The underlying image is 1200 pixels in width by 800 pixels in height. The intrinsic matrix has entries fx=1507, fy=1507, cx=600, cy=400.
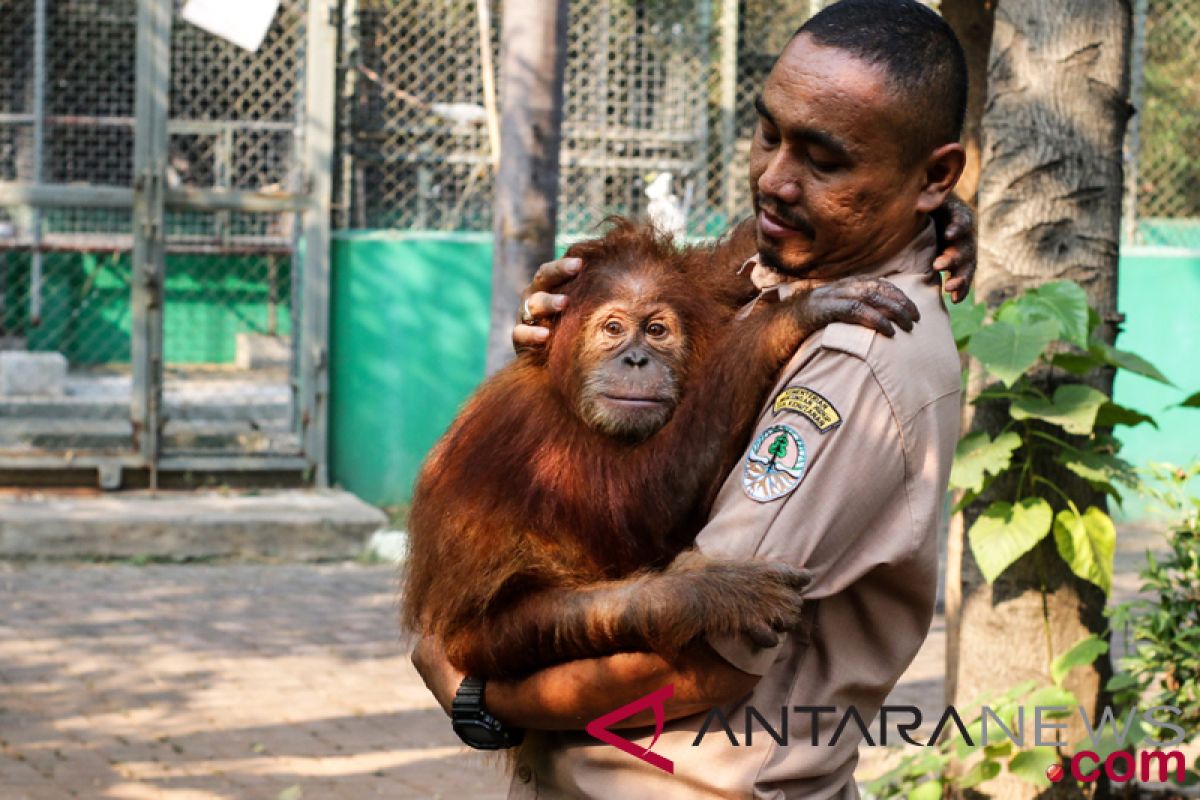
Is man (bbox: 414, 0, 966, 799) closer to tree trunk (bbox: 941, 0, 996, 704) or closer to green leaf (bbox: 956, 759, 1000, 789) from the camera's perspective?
green leaf (bbox: 956, 759, 1000, 789)

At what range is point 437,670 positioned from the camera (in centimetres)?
283

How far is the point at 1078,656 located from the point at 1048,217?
1.38 m

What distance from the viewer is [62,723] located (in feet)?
20.4

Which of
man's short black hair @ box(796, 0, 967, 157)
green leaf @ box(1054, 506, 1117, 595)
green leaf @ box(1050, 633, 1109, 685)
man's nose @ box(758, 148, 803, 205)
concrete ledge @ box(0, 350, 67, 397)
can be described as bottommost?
concrete ledge @ box(0, 350, 67, 397)

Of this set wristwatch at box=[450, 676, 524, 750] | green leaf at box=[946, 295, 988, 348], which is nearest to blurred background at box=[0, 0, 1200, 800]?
green leaf at box=[946, 295, 988, 348]

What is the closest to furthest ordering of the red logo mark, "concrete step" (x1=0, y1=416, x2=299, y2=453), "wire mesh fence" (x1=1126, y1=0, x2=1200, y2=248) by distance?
1. the red logo mark
2. "concrete step" (x1=0, y1=416, x2=299, y2=453)
3. "wire mesh fence" (x1=1126, y1=0, x2=1200, y2=248)

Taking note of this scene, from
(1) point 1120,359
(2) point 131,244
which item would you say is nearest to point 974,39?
(1) point 1120,359

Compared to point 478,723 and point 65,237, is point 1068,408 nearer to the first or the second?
point 478,723

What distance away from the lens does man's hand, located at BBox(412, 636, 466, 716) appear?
2.77m

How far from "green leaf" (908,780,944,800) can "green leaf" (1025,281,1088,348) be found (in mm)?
1416

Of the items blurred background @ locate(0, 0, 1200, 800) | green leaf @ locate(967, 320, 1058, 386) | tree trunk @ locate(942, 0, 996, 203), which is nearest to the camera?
green leaf @ locate(967, 320, 1058, 386)

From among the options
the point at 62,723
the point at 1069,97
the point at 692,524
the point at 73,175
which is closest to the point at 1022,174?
the point at 1069,97

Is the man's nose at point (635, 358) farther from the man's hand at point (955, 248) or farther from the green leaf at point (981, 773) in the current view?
the green leaf at point (981, 773)

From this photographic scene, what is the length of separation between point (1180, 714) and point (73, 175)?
1081 cm
